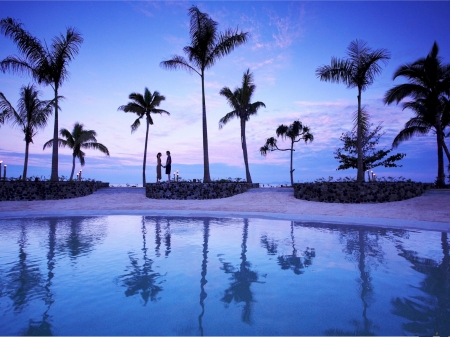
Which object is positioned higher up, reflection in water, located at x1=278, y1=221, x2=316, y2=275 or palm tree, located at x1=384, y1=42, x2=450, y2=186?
palm tree, located at x1=384, y1=42, x2=450, y2=186

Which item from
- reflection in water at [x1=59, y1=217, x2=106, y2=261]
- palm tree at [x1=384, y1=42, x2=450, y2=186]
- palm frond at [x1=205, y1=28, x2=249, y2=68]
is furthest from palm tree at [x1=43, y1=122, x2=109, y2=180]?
palm tree at [x1=384, y1=42, x2=450, y2=186]

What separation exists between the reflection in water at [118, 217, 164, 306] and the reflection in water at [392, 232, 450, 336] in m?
3.37

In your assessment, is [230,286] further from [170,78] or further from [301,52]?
[170,78]

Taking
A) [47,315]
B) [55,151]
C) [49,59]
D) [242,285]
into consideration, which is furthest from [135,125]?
[47,315]

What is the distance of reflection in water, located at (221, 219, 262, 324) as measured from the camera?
12.5 feet

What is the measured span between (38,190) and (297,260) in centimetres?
1988

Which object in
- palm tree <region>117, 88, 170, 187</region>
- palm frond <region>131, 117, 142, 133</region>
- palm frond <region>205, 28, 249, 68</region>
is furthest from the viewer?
palm frond <region>131, 117, 142, 133</region>

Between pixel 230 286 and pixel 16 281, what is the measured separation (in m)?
3.68

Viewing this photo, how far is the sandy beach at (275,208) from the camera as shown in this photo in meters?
11.5

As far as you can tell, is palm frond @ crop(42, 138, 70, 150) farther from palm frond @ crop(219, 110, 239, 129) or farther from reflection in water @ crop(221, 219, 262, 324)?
reflection in water @ crop(221, 219, 262, 324)

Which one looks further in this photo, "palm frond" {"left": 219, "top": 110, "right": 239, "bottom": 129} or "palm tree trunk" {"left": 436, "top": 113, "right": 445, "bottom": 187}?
"palm frond" {"left": 219, "top": 110, "right": 239, "bottom": 129}

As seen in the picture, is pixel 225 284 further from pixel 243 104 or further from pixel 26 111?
pixel 26 111

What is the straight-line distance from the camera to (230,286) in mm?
4629

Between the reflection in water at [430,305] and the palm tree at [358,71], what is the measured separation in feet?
39.3
